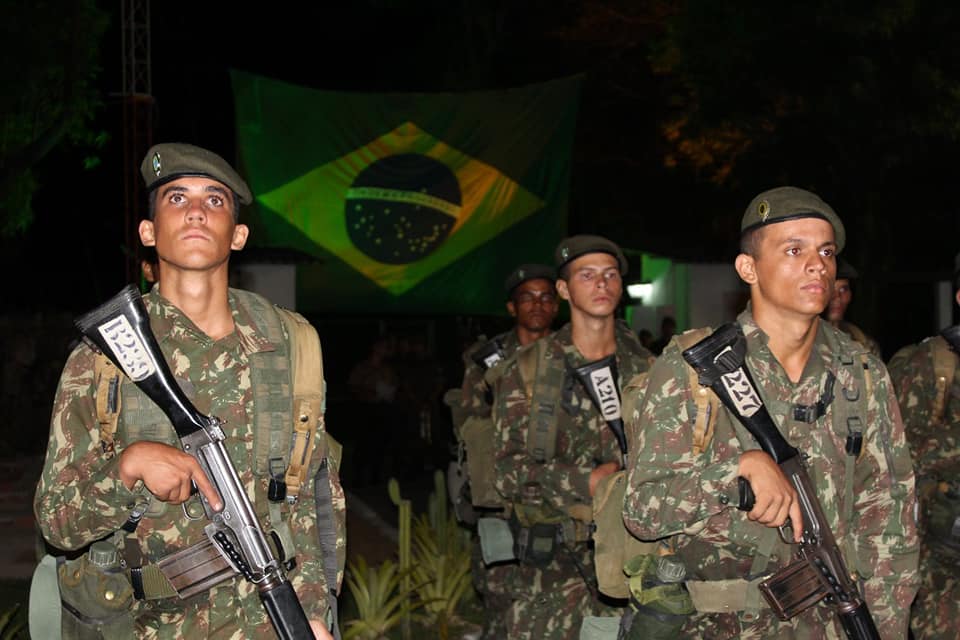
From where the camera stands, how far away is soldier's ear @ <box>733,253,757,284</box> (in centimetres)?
411

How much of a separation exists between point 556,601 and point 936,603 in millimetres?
1696

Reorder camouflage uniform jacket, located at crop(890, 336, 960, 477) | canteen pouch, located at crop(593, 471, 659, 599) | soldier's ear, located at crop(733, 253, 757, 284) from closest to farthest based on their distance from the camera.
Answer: soldier's ear, located at crop(733, 253, 757, 284)
canteen pouch, located at crop(593, 471, 659, 599)
camouflage uniform jacket, located at crop(890, 336, 960, 477)

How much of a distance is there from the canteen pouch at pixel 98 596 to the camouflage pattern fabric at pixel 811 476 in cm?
145

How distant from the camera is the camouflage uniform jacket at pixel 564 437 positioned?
6012mm

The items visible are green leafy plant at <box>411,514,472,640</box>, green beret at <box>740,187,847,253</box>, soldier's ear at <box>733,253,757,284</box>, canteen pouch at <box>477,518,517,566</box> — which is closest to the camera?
green beret at <box>740,187,847,253</box>

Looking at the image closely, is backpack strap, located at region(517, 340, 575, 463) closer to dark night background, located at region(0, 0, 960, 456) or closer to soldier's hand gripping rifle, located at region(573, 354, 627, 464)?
soldier's hand gripping rifle, located at region(573, 354, 627, 464)

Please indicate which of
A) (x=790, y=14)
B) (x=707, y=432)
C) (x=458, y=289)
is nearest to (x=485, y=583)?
(x=707, y=432)

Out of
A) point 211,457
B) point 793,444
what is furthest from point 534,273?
point 211,457

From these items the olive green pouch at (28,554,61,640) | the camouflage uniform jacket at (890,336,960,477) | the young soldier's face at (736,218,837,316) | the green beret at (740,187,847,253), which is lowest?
the olive green pouch at (28,554,61,640)

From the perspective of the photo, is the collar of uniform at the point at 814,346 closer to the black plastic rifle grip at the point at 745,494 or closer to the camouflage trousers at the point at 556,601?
the black plastic rifle grip at the point at 745,494

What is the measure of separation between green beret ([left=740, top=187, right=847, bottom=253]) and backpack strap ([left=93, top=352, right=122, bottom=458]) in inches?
77.0

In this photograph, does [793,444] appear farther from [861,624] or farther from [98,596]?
[98,596]

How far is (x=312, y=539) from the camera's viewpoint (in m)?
3.71

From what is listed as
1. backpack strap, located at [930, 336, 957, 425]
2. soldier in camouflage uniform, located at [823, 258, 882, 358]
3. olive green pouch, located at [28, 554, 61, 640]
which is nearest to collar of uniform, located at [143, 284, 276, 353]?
olive green pouch, located at [28, 554, 61, 640]
